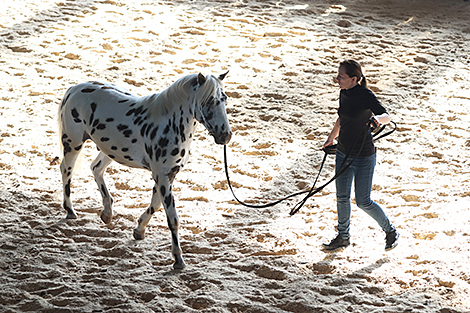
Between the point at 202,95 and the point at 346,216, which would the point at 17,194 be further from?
the point at 346,216

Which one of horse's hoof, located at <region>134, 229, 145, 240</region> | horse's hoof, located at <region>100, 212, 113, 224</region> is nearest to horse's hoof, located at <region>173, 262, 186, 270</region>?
horse's hoof, located at <region>134, 229, 145, 240</region>

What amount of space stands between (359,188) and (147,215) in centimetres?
167

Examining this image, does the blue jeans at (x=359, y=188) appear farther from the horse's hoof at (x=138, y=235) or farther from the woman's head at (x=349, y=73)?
the horse's hoof at (x=138, y=235)

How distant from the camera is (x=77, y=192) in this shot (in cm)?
453

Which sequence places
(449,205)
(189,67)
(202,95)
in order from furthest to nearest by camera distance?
(189,67)
(449,205)
(202,95)

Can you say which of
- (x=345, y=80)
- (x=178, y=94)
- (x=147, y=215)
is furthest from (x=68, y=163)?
(x=345, y=80)

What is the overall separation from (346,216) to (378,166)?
196 cm

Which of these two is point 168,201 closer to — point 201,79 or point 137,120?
point 137,120

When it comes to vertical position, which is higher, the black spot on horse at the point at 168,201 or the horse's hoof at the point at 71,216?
the black spot on horse at the point at 168,201

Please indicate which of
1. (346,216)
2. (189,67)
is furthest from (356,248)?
(189,67)

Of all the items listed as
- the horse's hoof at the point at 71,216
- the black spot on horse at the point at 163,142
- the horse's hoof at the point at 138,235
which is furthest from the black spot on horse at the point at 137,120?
the horse's hoof at the point at 71,216

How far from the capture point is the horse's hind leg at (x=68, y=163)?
375 centimetres

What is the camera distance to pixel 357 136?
10.5ft

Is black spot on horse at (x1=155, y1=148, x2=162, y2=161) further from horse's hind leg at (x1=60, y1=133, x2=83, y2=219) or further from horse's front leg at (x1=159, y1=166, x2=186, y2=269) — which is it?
horse's hind leg at (x1=60, y1=133, x2=83, y2=219)
